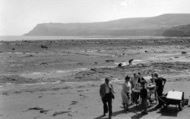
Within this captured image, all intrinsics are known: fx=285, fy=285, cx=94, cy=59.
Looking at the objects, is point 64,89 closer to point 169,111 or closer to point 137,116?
point 137,116

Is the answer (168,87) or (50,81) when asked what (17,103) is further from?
(168,87)

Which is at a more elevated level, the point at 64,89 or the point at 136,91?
the point at 136,91

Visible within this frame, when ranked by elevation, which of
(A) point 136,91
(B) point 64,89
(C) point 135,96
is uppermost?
(A) point 136,91

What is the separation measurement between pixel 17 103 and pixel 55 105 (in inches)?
103

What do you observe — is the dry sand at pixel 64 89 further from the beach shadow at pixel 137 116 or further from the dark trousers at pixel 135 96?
the dark trousers at pixel 135 96

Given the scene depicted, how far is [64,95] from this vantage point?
19.7 meters

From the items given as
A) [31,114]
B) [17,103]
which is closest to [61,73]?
[17,103]

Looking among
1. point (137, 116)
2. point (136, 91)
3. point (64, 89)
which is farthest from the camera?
point (64, 89)

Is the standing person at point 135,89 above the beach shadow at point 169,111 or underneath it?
above

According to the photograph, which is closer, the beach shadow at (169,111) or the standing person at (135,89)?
the beach shadow at (169,111)

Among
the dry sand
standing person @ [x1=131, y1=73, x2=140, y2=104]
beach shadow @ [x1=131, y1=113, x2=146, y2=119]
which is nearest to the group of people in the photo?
standing person @ [x1=131, y1=73, x2=140, y2=104]

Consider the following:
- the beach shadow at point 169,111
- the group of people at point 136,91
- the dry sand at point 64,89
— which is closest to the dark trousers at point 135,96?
the group of people at point 136,91

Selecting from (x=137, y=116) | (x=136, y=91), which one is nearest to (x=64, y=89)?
(x=136, y=91)

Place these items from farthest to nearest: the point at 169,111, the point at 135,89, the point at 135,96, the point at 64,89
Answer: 1. the point at 64,89
2. the point at 135,96
3. the point at 135,89
4. the point at 169,111
